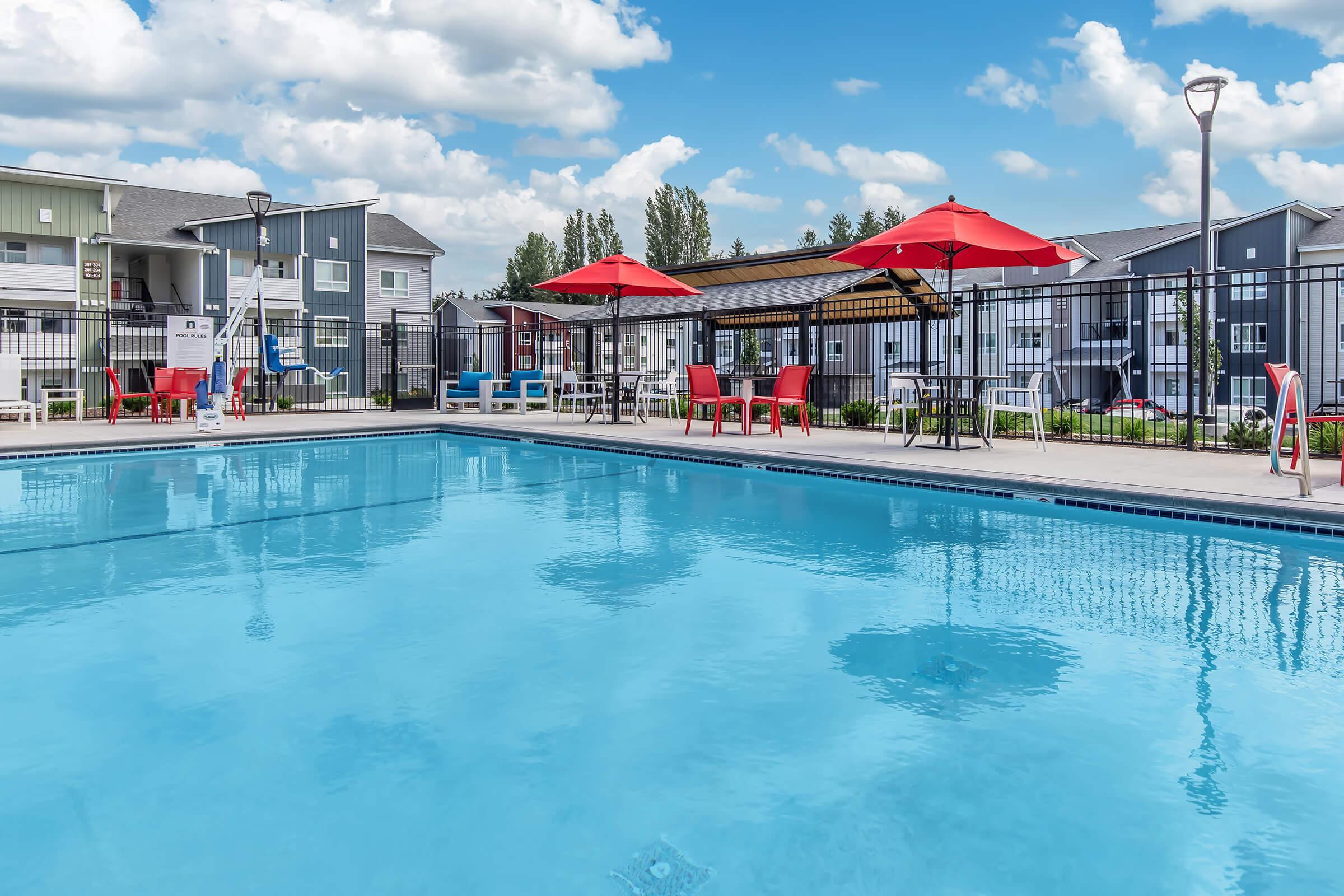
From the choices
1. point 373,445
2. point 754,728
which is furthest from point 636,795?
point 373,445

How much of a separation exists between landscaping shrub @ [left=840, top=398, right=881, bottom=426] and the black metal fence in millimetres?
33

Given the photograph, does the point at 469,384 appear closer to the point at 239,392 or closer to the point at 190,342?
the point at 239,392

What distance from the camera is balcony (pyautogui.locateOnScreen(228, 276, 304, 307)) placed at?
2930cm

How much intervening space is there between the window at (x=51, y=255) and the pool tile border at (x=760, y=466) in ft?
64.7

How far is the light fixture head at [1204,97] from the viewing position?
9.80 metres

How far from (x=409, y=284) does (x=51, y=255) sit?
12.4 m

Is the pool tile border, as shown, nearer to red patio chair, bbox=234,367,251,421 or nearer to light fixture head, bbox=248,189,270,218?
red patio chair, bbox=234,367,251,421

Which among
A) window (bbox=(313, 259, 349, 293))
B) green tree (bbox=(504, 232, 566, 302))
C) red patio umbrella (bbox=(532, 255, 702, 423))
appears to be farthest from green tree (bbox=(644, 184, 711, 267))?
red patio umbrella (bbox=(532, 255, 702, 423))

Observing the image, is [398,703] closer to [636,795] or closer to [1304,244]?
[636,795]

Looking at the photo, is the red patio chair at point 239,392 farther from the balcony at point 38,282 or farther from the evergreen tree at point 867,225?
the evergreen tree at point 867,225

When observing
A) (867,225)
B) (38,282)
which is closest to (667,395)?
(38,282)

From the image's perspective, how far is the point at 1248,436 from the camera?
9.45 meters

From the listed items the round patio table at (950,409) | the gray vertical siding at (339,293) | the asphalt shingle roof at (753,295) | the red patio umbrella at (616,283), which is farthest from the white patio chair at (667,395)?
the gray vertical siding at (339,293)

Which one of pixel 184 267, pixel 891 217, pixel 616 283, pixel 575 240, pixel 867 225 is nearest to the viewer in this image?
pixel 616 283
